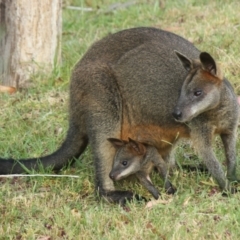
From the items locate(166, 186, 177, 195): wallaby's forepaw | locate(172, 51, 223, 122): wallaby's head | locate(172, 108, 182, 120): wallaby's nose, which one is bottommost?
locate(166, 186, 177, 195): wallaby's forepaw

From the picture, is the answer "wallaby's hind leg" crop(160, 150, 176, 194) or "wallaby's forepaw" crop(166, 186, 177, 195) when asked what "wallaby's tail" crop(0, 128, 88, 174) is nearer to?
"wallaby's hind leg" crop(160, 150, 176, 194)

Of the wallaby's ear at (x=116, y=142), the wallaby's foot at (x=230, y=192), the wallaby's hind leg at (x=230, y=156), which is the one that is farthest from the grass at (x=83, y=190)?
the wallaby's ear at (x=116, y=142)

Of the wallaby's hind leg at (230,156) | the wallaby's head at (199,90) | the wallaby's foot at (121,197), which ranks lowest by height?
the wallaby's foot at (121,197)

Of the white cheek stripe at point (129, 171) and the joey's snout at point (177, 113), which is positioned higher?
the joey's snout at point (177, 113)

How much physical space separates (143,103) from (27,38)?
234cm

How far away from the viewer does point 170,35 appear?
245 inches

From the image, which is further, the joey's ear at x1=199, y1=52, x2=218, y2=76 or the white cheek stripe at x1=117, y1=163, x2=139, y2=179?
the white cheek stripe at x1=117, y1=163, x2=139, y2=179

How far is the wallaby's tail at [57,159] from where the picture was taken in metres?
6.27

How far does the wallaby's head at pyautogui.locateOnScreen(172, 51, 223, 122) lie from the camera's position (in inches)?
222

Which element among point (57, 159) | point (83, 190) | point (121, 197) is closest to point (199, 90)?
point (121, 197)

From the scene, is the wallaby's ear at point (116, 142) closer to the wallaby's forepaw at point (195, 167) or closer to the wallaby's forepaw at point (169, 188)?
the wallaby's forepaw at point (169, 188)

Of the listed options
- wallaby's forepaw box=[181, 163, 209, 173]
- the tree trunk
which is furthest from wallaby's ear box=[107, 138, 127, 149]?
the tree trunk

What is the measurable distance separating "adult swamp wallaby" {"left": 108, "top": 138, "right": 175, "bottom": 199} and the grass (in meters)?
0.17

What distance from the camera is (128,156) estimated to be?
5957 millimetres
